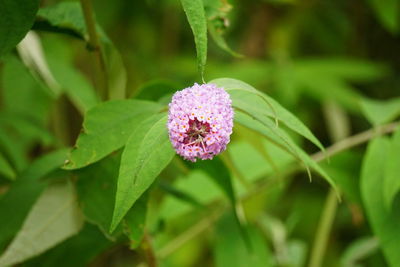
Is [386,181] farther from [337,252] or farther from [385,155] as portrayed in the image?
[337,252]

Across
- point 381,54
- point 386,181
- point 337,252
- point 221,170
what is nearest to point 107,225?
point 221,170

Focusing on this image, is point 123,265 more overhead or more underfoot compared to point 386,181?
more underfoot

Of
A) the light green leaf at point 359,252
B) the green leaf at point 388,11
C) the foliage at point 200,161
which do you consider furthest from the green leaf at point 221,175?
the green leaf at point 388,11

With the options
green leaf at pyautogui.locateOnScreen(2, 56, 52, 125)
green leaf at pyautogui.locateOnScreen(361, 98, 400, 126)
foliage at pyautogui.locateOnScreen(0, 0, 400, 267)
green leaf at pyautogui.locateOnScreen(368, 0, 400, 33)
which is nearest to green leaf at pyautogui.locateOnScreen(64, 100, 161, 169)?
foliage at pyautogui.locateOnScreen(0, 0, 400, 267)

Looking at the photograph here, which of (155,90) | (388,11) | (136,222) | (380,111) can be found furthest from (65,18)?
(388,11)

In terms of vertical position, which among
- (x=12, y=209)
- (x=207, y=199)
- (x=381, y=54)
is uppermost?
(x=12, y=209)

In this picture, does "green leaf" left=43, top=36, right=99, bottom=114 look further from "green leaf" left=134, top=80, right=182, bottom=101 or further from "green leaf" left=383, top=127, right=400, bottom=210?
"green leaf" left=383, top=127, right=400, bottom=210
